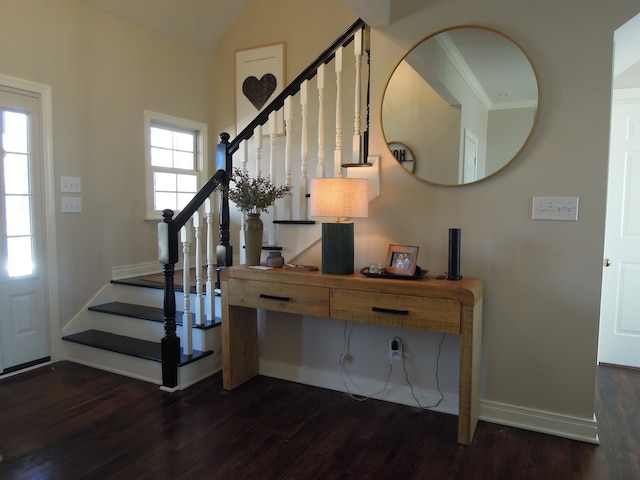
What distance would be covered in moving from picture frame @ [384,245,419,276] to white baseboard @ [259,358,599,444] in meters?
0.78

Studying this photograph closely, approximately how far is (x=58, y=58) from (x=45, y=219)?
4.10 ft

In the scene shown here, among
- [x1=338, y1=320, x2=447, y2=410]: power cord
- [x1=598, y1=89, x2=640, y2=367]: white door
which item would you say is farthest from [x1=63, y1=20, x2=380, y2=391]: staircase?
[x1=598, y1=89, x2=640, y2=367]: white door

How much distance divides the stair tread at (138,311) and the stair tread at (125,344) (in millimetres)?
177

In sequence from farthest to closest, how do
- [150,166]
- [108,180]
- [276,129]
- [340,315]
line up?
1. [150,166]
2. [108,180]
3. [276,129]
4. [340,315]

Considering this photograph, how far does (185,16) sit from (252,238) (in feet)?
9.10

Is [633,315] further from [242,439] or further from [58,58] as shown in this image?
[58,58]

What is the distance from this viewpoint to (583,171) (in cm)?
218

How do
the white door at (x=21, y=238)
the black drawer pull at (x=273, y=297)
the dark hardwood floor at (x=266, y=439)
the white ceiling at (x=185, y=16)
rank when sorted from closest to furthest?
the dark hardwood floor at (x=266, y=439) < the black drawer pull at (x=273, y=297) < the white door at (x=21, y=238) < the white ceiling at (x=185, y=16)

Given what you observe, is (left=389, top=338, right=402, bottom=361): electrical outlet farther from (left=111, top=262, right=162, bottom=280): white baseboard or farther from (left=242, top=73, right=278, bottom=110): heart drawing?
(left=242, top=73, right=278, bottom=110): heart drawing

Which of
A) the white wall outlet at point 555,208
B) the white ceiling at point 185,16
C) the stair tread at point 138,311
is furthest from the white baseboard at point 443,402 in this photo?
the white ceiling at point 185,16

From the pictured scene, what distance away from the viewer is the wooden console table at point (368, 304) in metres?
2.11

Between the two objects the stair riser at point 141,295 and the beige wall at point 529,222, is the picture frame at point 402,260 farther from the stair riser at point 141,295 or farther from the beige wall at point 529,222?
the stair riser at point 141,295

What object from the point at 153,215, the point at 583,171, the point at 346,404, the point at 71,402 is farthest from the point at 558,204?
the point at 153,215

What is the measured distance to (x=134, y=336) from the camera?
130 inches
